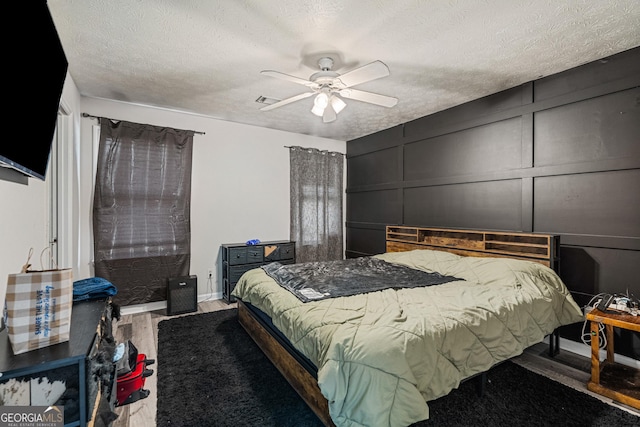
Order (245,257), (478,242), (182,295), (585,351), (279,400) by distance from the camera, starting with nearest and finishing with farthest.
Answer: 1. (279,400)
2. (585,351)
3. (478,242)
4. (182,295)
5. (245,257)

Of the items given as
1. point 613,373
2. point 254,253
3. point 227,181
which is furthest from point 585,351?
point 227,181

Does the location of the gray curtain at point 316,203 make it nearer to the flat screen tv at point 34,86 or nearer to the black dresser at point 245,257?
the black dresser at point 245,257

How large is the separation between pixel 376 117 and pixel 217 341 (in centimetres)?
342

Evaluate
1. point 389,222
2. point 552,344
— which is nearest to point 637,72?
point 552,344

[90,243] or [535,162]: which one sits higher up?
[535,162]

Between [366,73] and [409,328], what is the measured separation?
1800 millimetres

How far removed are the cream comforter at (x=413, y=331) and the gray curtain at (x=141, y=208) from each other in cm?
173

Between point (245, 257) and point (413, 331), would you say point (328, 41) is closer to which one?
point (413, 331)

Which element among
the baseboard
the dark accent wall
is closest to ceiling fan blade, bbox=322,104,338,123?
the dark accent wall

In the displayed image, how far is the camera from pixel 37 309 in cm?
127

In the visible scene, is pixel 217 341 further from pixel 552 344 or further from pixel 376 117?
pixel 376 117

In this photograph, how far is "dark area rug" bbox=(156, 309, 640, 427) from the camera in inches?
71.6

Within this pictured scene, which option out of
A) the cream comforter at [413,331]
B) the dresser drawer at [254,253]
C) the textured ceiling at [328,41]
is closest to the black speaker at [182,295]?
the dresser drawer at [254,253]

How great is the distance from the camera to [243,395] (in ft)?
6.75
